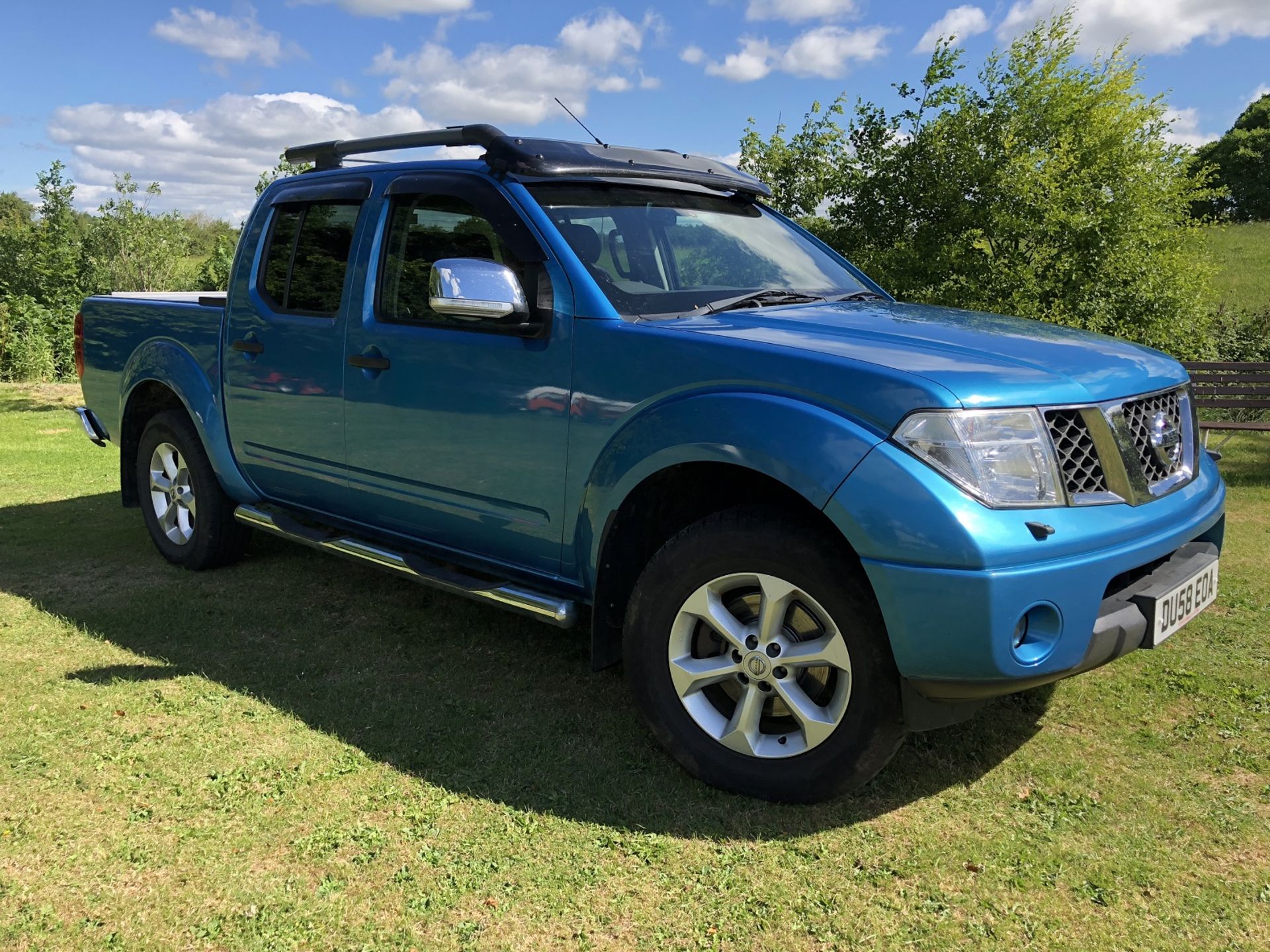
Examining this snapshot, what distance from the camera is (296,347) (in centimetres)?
429

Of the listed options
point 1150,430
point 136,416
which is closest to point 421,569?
point 1150,430

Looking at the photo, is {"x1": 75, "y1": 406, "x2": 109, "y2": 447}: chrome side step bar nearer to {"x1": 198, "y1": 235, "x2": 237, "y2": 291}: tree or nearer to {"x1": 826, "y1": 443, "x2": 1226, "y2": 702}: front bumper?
{"x1": 826, "y1": 443, "x2": 1226, "y2": 702}: front bumper

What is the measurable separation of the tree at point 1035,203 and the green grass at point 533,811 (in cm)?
709

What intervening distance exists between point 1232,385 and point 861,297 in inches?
232

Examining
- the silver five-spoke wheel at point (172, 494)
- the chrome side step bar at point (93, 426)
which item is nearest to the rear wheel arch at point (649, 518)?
the silver five-spoke wheel at point (172, 494)

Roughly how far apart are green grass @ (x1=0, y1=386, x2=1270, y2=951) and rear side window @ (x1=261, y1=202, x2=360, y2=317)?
147cm

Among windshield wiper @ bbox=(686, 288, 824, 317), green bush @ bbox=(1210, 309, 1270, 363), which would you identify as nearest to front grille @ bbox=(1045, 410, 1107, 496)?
windshield wiper @ bbox=(686, 288, 824, 317)

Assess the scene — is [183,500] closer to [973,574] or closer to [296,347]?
[296,347]

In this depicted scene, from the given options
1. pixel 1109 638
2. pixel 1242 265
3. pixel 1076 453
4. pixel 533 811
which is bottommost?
pixel 533 811

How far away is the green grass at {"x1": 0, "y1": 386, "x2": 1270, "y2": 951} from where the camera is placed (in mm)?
2477

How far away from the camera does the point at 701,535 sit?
3.01 m

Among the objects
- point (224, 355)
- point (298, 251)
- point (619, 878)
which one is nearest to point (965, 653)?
point (619, 878)

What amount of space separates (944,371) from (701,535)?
0.85m

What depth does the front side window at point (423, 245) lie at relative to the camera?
147 inches
